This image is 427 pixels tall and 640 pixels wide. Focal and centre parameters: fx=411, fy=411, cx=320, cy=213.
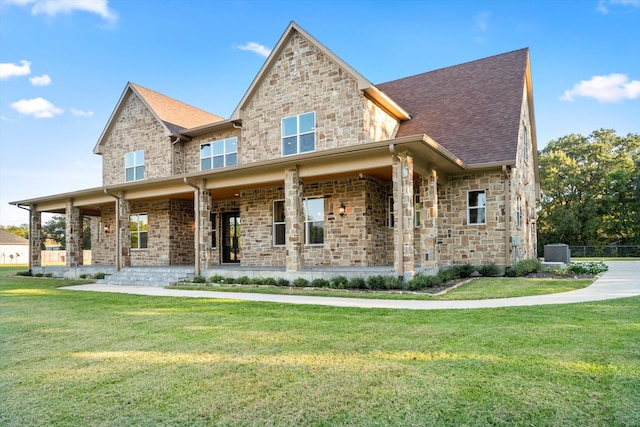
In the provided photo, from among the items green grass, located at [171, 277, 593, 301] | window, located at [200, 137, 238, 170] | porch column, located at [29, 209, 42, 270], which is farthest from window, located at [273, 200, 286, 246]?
porch column, located at [29, 209, 42, 270]

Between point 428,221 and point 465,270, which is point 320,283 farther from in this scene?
point 465,270

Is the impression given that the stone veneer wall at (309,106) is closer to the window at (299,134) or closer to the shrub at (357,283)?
the window at (299,134)

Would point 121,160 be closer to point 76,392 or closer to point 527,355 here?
point 76,392

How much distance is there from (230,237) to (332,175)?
709 centimetres

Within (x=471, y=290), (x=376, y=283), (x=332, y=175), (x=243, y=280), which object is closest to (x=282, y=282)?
(x=243, y=280)

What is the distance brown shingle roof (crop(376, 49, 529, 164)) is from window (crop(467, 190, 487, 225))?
3.58ft

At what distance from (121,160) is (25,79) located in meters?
7.18

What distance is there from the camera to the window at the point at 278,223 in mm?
15148

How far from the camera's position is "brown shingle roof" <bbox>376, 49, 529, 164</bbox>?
45.6 feet

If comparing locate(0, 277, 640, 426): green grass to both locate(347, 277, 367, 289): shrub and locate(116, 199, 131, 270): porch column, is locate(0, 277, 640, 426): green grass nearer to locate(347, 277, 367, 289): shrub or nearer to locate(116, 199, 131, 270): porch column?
locate(347, 277, 367, 289): shrub

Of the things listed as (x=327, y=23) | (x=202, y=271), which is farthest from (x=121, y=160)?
(x=327, y=23)

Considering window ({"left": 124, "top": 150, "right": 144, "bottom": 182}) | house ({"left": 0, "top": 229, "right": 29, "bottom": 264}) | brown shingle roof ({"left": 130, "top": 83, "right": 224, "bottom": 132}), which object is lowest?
house ({"left": 0, "top": 229, "right": 29, "bottom": 264})

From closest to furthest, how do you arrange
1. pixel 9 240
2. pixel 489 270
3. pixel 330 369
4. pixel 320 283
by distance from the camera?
1. pixel 330 369
2. pixel 320 283
3. pixel 489 270
4. pixel 9 240

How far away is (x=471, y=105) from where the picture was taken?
1579cm
